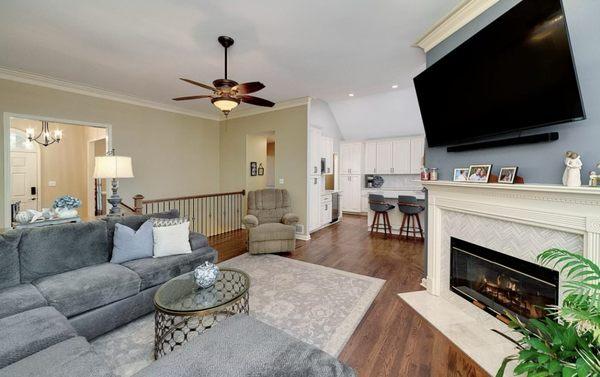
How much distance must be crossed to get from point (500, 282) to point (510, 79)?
1725mm

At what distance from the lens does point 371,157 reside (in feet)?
26.2

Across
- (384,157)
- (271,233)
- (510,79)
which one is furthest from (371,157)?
(510,79)

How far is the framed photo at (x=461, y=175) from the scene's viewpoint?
99.0 inches

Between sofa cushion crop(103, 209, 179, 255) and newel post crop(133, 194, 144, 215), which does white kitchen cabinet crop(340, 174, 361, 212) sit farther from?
sofa cushion crop(103, 209, 179, 255)

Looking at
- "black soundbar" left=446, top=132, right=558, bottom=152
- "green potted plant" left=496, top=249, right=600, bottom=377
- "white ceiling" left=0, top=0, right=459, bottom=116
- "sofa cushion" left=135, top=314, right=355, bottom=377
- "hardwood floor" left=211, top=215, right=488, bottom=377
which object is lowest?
"hardwood floor" left=211, top=215, right=488, bottom=377

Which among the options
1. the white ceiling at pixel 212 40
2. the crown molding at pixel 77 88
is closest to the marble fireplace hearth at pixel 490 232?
the white ceiling at pixel 212 40

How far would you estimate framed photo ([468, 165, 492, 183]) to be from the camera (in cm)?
226

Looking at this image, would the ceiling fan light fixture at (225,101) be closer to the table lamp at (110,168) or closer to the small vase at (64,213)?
the table lamp at (110,168)

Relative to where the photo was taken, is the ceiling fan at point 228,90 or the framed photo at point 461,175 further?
the ceiling fan at point 228,90

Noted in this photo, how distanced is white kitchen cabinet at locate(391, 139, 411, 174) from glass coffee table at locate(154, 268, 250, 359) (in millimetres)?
6360

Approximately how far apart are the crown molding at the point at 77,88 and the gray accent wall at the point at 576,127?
18.0 ft

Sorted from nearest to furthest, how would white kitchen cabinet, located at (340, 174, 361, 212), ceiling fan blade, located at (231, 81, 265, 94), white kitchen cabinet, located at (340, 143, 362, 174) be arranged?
ceiling fan blade, located at (231, 81, 265, 94) < white kitchen cabinet, located at (340, 143, 362, 174) < white kitchen cabinet, located at (340, 174, 361, 212)

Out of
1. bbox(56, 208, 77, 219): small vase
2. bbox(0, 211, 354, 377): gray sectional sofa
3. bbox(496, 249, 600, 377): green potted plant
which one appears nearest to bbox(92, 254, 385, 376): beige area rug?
bbox(0, 211, 354, 377): gray sectional sofa

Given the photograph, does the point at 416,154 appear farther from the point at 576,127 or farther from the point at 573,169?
the point at 573,169
